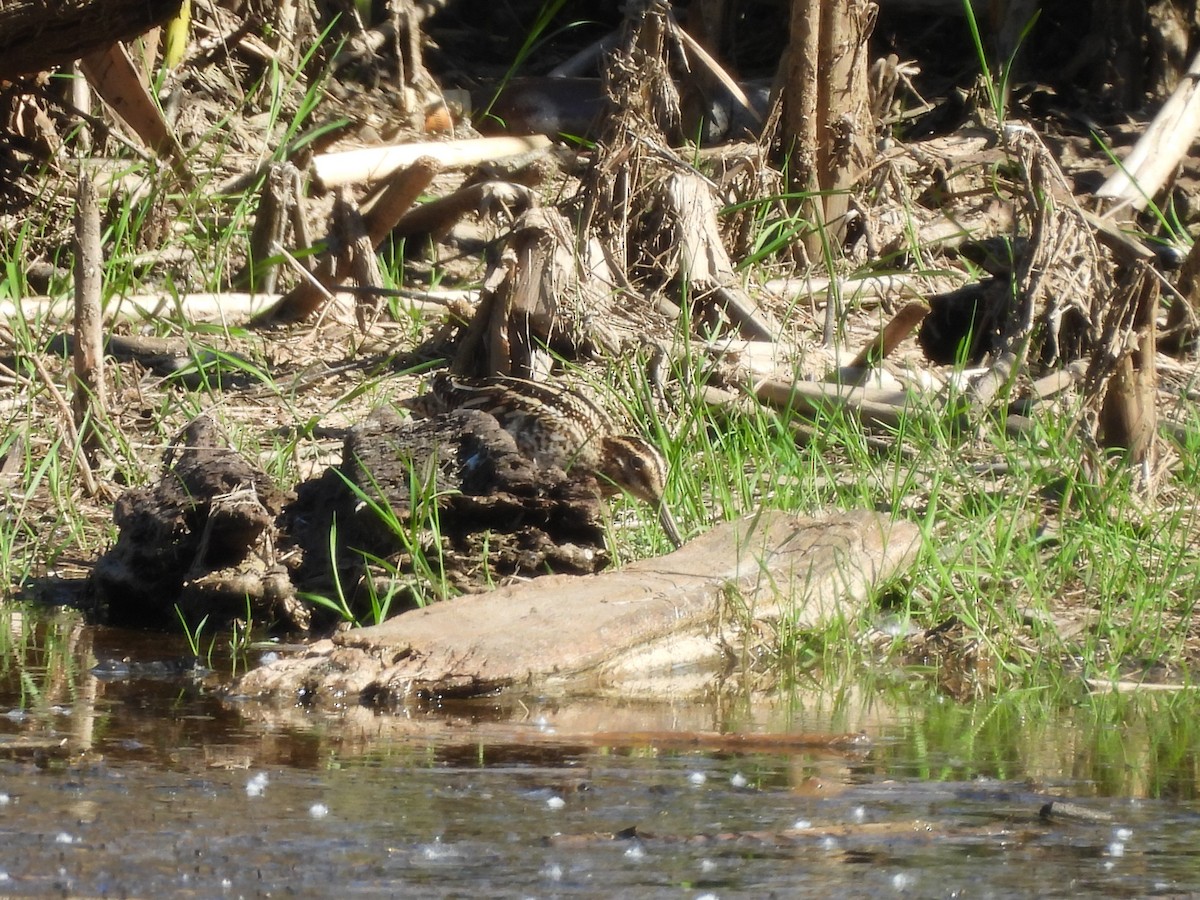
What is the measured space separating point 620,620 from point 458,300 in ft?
10.6

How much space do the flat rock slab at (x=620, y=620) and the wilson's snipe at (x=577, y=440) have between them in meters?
0.41

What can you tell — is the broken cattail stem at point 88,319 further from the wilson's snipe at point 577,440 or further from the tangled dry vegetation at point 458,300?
the wilson's snipe at point 577,440

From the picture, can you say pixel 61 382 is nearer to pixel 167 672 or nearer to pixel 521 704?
pixel 167 672

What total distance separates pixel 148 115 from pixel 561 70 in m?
3.09

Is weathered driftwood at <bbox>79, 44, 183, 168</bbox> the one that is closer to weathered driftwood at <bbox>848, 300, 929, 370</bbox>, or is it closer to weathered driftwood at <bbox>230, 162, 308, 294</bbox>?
weathered driftwood at <bbox>230, 162, 308, 294</bbox>

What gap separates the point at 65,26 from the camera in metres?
6.72

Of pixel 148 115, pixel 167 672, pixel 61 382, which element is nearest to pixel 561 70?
pixel 148 115

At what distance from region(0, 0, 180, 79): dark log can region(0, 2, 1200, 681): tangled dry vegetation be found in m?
0.63

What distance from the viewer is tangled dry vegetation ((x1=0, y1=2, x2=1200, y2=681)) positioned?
536 centimetres

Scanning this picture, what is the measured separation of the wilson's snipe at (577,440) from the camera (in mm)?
5430

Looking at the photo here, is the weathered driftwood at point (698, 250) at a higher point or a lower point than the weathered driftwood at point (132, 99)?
lower

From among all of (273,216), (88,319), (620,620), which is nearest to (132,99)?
(273,216)

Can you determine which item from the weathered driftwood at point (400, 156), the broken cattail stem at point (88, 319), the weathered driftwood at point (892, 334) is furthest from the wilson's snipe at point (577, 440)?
the weathered driftwood at point (400, 156)

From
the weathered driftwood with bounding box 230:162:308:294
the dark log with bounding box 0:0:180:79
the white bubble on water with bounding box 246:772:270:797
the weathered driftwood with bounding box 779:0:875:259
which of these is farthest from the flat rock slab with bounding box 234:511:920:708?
the weathered driftwood with bounding box 230:162:308:294
